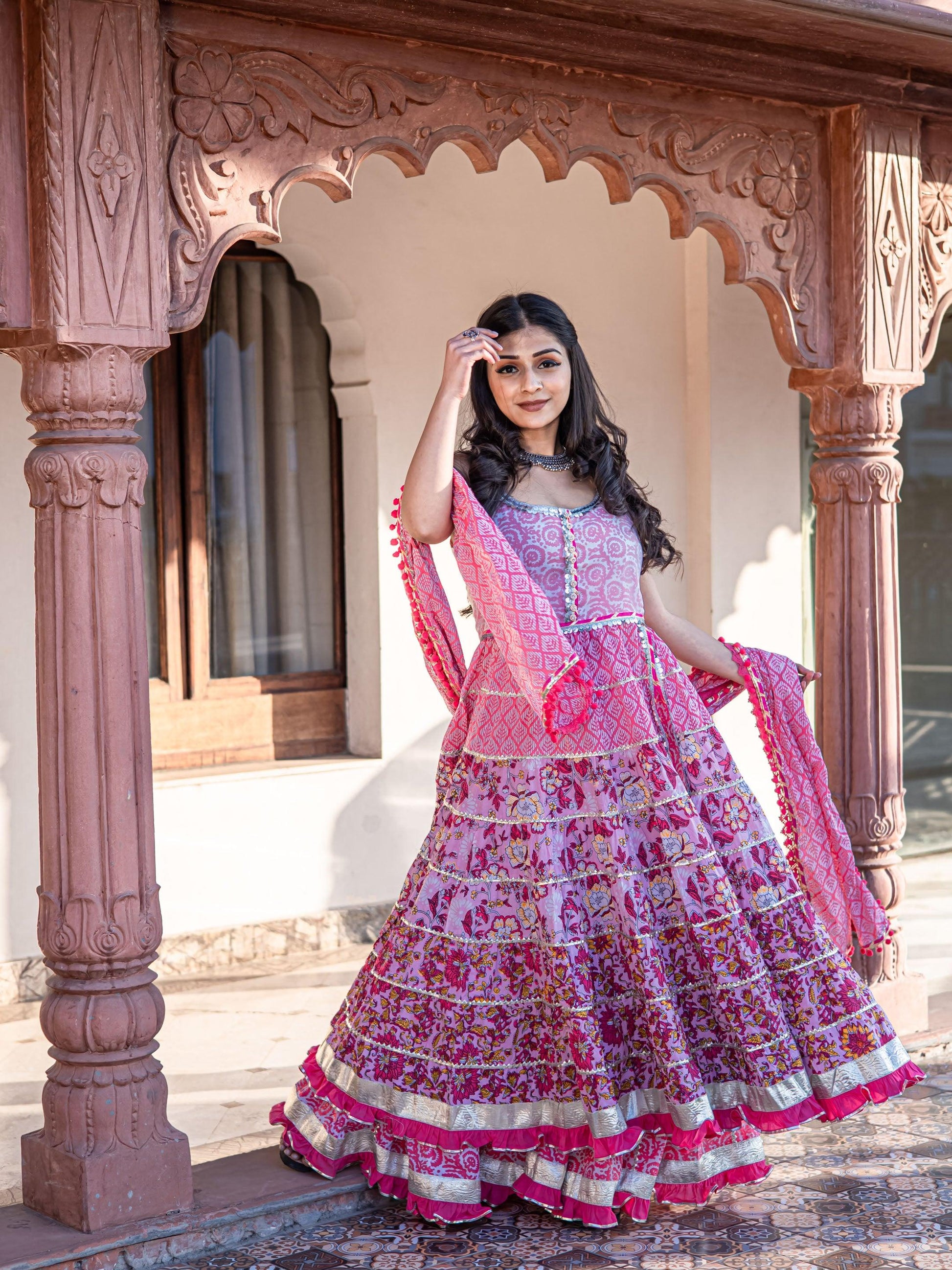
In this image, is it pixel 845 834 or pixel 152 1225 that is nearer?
pixel 152 1225

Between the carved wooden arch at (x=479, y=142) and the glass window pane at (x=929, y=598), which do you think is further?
the glass window pane at (x=929, y=598)

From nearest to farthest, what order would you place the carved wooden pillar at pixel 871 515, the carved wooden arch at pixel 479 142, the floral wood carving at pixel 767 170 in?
1. the carved wooden arch at pixel 479 142
2. the floral wood carving at pixel 767 170
3. the carved wooden pillar at pixel 871 515

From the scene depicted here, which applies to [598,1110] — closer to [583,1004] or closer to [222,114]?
[583,1004]

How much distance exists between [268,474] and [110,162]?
9.22ft

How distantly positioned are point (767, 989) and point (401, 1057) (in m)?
0.78

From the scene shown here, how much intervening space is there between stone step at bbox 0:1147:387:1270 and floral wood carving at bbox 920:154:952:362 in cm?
281

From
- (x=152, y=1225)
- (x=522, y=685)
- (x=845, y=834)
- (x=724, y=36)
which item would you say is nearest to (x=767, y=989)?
(x=845, y=834)

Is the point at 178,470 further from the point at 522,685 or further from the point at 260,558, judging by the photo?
the point at 522,685

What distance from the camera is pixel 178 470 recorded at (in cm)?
567

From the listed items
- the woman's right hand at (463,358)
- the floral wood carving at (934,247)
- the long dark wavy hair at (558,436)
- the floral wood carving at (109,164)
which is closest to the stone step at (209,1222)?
the long dark wavy hair at (558,436)

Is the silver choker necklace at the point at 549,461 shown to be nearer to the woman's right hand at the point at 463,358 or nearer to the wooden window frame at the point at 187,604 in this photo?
the woman's right hand at the point at 463,358

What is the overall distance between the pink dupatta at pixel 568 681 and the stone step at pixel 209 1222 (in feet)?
3.59

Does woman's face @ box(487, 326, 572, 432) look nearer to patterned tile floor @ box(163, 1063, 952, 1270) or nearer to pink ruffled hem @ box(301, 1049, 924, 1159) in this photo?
pink ruffled hem @ box(301, 1049, 924, 1159)

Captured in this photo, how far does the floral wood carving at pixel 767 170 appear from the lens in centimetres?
400
